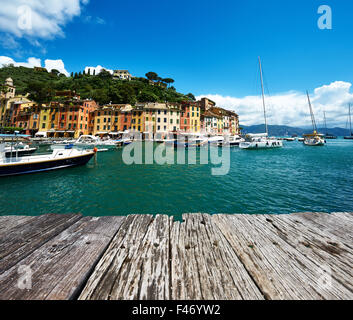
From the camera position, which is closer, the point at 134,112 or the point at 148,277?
the point at 148,277

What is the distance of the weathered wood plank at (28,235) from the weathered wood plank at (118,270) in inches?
34.8

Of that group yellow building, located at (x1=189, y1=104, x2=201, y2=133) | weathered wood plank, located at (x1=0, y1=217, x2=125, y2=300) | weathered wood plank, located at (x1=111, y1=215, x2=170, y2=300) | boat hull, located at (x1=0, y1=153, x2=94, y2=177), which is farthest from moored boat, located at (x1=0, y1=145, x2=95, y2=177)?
yellow building, located at (x1=189, y1=104, x2=201, y2=133)

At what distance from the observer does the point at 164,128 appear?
5538 centimetres

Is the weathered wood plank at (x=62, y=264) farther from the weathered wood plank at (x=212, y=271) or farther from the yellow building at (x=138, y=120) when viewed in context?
the yellow building at (x=138, y=120)

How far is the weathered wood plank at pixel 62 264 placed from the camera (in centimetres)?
123

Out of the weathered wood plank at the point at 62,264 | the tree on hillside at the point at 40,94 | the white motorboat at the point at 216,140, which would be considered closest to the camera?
the weathered wood plank at the point at 62,264

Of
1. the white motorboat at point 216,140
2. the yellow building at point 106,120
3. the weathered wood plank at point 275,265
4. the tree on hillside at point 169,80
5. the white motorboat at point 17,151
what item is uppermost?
the tree on hillside at point 169,80

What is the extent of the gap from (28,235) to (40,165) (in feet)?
56.7

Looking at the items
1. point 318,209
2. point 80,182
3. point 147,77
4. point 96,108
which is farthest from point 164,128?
point 147,77

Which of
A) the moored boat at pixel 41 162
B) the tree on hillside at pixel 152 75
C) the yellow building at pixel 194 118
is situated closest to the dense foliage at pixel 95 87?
the tree on hillside at pixel 152 75
